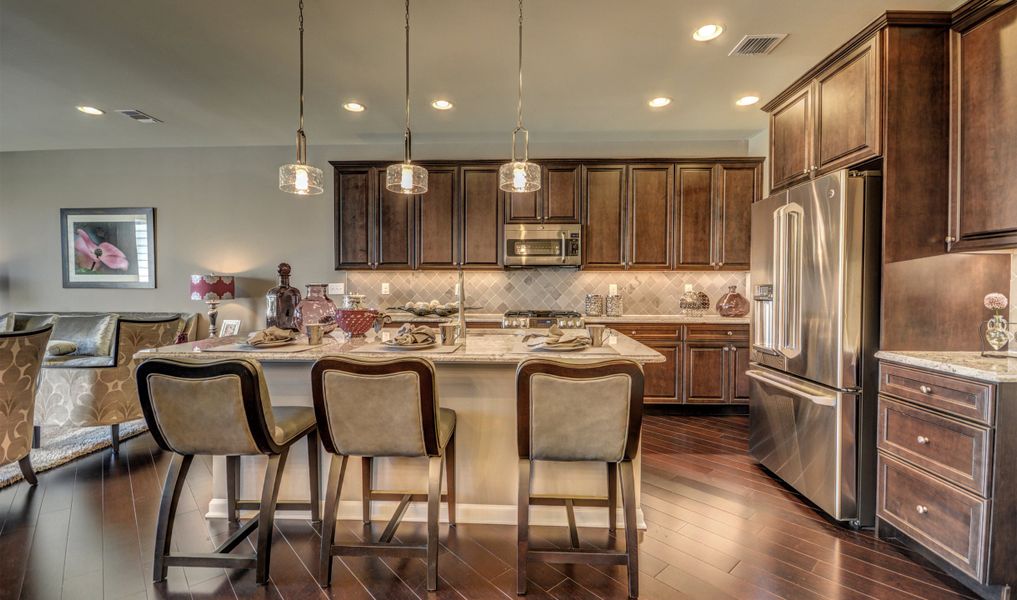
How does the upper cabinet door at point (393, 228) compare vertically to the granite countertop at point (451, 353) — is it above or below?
above

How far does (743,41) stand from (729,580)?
2.94 m

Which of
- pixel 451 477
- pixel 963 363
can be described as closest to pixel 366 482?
pixel 451 477

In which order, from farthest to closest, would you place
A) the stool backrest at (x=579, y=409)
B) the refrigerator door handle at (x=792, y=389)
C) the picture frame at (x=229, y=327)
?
the picture frame at (x=229, y=327) < the refrigerator door handle at (x=792, y=389) < the stool backrest at (x=579, y=409)

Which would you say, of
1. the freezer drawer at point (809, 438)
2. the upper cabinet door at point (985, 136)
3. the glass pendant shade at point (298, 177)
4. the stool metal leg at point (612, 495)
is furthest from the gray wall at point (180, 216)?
the upper cabinet door at point (985, 136)

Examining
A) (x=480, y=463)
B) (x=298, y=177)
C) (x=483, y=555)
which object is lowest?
(x=483, y=555)

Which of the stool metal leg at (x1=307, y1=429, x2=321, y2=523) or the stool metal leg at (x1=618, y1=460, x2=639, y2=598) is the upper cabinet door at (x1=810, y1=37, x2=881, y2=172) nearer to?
the stool metal leg at (x1=618, y1=460, x2=639, y2=598)

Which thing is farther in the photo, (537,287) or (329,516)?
(537,287)

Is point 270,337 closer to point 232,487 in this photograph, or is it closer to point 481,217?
point 232,487

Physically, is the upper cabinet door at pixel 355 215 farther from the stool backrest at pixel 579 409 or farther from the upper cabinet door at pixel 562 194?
the stool backrest at pixel 579 409

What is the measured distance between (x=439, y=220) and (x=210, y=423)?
10.1 feet

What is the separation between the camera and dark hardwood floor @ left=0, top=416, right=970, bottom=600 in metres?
1.68

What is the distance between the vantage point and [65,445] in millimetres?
3154

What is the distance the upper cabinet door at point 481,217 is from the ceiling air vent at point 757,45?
2.26 metres

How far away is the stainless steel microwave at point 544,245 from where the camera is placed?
423 centimetres
